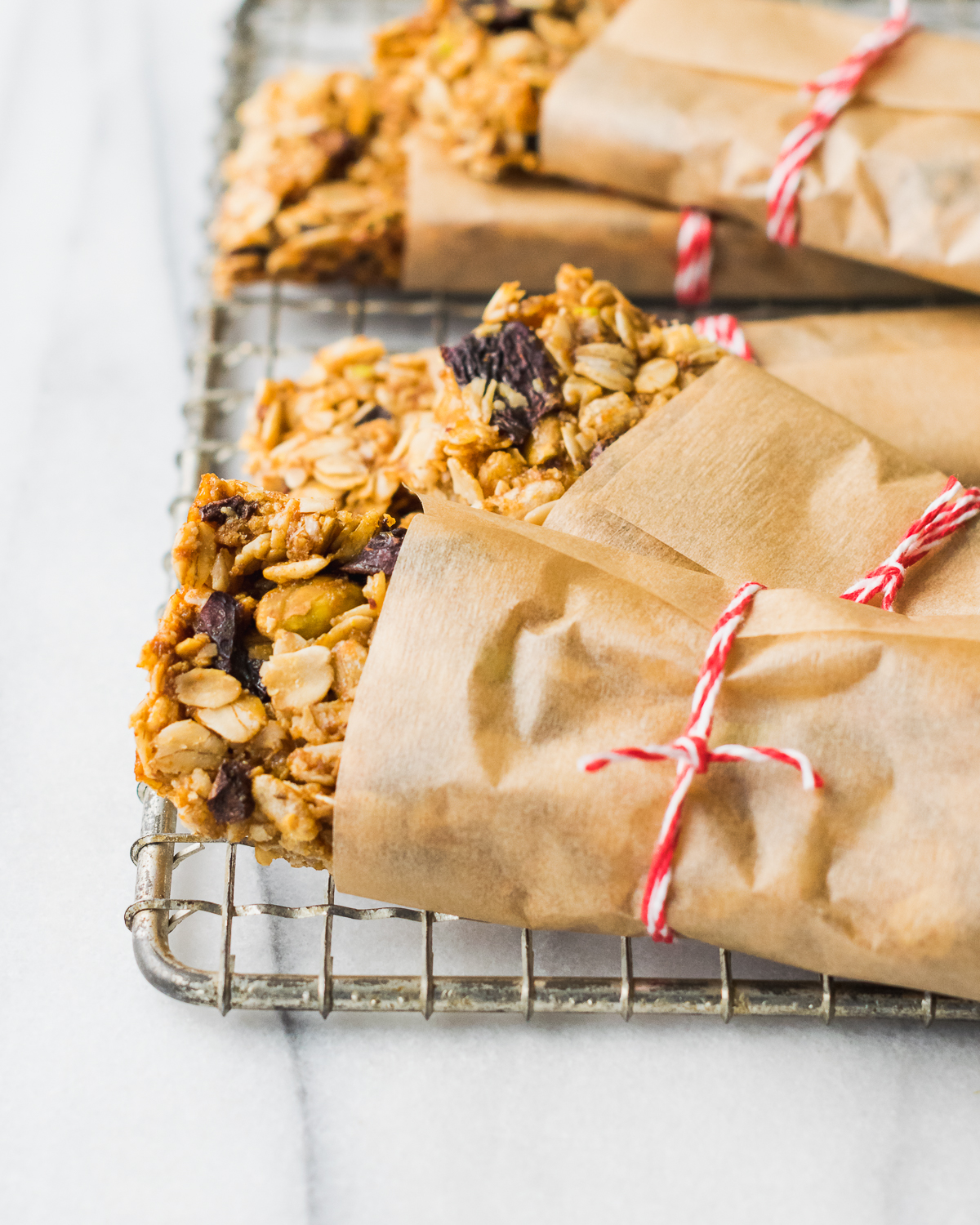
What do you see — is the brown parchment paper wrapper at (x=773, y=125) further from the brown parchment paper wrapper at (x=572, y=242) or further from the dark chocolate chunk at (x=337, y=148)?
the dark chocolate chunk at (x=337, y=148)

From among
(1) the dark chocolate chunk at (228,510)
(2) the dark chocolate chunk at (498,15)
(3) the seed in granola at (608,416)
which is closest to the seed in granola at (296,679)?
(1) the dark chocolate chunk at (228,510)

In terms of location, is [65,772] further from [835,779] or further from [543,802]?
[835,779]

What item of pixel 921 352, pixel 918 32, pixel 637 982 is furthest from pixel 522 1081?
pixel 918 32

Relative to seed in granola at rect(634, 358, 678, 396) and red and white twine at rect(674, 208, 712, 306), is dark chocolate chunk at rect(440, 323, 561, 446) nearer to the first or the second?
seed in granola at rect(634, 358, 678, 396)

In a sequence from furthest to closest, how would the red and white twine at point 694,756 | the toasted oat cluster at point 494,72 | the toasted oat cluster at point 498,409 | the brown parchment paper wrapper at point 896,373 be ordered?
the toasted oat cluster at point 494,72 → the brown parchment paper wrapper at point 896,373 → the toasted oat cluster at point 498,409 → the red and white twine at point 694,756

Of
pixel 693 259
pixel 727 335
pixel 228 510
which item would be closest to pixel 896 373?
pixel 727 335

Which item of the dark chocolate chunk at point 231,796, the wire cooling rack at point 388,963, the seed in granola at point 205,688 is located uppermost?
the seed in granola at point 205,688

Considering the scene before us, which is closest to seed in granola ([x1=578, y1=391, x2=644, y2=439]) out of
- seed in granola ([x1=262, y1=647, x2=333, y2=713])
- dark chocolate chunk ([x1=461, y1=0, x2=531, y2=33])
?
seed in granola ([x1=262, y1=647, x2=333, y2=713])
